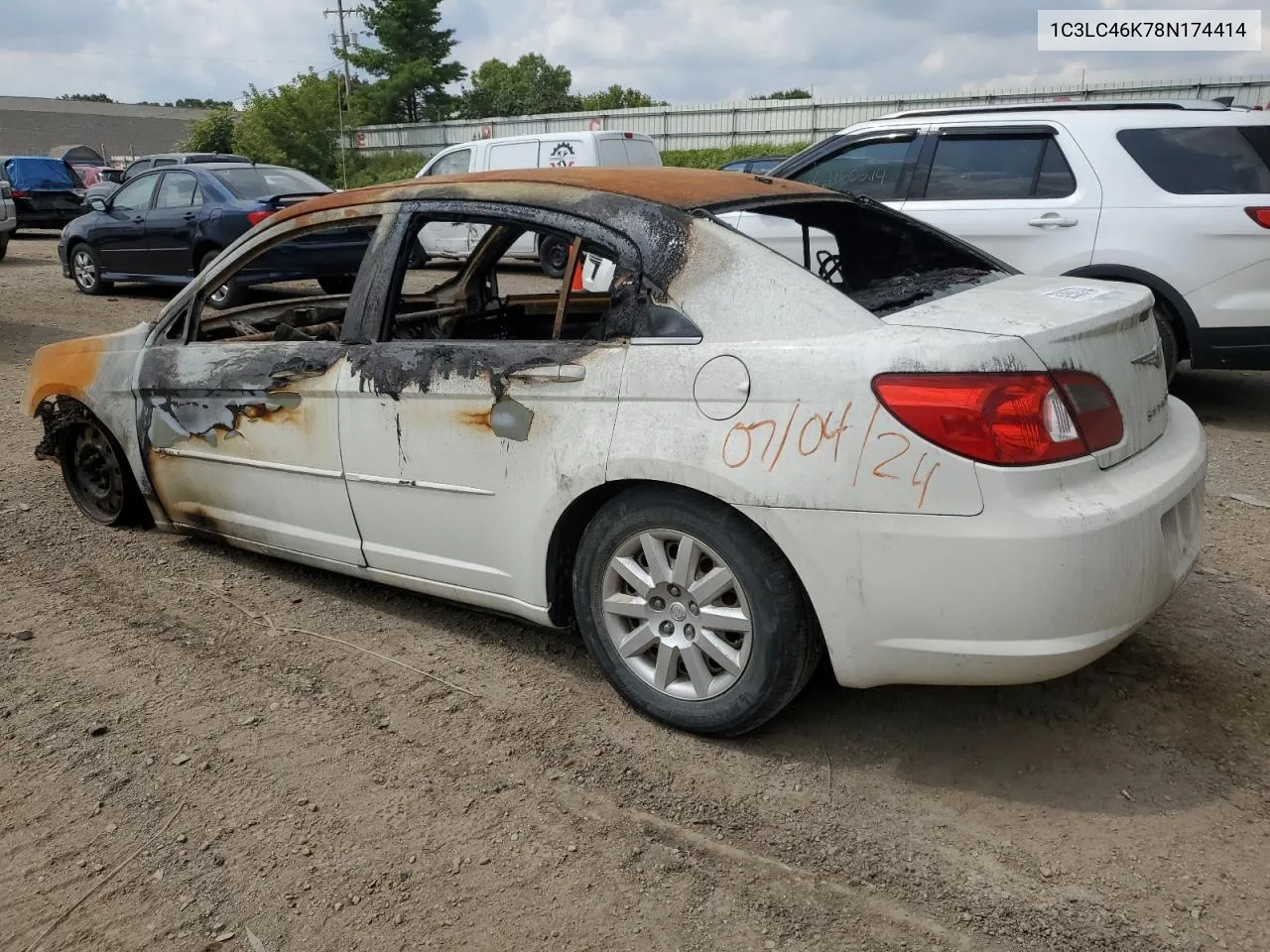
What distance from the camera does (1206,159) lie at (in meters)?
6.22

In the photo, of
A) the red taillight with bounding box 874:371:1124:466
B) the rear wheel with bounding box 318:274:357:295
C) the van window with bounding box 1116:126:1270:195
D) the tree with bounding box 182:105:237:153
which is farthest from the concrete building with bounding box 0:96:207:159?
the red taillight with bounding box 874:371:1124:466

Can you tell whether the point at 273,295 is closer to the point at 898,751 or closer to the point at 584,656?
the point at 584,656

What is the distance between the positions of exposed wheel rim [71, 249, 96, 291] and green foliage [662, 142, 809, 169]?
16041 millimetres

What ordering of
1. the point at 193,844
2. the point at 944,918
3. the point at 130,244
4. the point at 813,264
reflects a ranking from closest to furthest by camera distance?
1. the point at 944,918
2. the point at 193,844
3. the point at 813,264
4. the point at 130,244

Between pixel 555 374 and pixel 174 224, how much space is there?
1075 cm

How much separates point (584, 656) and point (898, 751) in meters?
1.15

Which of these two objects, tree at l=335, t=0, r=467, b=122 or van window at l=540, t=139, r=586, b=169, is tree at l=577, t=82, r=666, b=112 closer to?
tree at l=335, t=0, r=467, b=122

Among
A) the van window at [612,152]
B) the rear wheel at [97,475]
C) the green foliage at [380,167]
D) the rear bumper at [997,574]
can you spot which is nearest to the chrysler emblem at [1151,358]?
the rear bumper at [997,574]

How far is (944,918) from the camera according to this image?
2.32 metres

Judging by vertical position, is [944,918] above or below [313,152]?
below

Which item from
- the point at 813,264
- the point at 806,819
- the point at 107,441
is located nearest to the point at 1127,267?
the point at 813,264

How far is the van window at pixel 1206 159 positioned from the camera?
20.0 feet

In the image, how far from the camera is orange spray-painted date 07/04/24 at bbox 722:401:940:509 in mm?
2504

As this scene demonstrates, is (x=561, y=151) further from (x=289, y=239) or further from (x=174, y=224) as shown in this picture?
(x=289, y=239)
